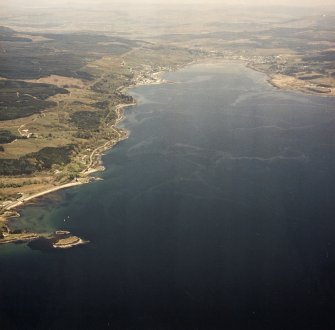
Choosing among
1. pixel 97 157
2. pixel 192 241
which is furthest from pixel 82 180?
pixel 192 241

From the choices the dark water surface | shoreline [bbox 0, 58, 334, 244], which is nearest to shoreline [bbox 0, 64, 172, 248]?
shoreline [bbox 0, 58, 334, 244]

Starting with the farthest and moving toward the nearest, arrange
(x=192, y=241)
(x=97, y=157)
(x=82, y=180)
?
(x=97, y=157), (x=82, y=180), (x=192, y=241)

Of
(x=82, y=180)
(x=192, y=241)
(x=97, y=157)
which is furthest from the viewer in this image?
(x=97, y=157)

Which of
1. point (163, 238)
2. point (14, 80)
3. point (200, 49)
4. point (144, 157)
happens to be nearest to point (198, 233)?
point (163, 238)

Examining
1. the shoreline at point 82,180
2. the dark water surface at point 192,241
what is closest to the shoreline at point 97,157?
the shoreline at point 82,180

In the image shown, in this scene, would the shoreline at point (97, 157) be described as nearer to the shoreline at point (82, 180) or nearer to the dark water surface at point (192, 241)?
the shoreline at point (82, 180)

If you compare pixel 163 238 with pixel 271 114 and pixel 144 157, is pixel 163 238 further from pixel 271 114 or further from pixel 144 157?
pixel 271 114

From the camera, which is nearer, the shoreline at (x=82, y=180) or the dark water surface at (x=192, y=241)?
the dark water surface at (x=192, y=241)

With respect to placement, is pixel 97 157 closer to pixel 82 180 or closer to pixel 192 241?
pixel 82 180

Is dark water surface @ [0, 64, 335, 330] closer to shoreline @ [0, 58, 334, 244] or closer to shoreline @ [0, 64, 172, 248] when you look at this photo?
shoreline @ [0, 64, 172, 248]
